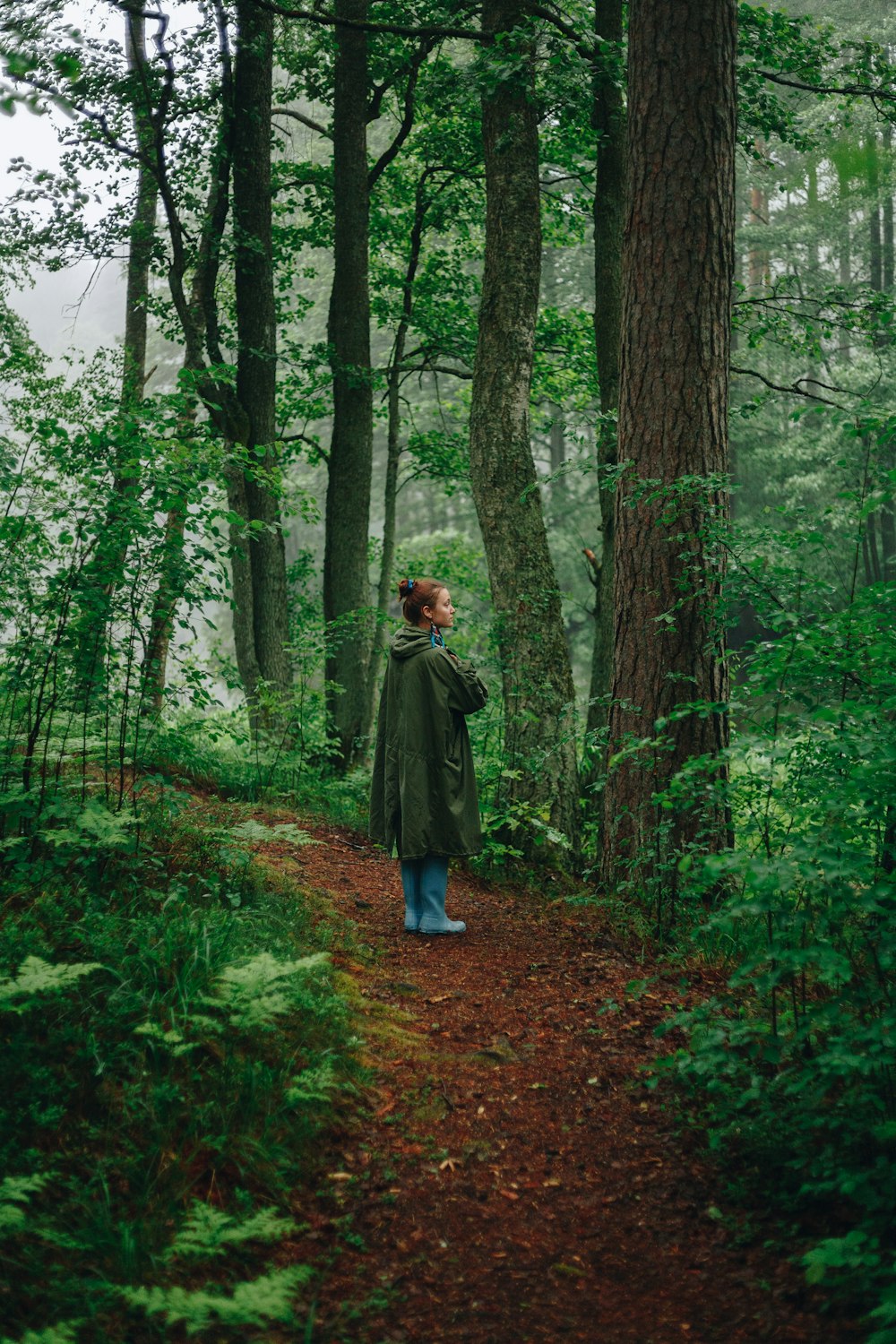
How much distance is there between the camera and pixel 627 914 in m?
5.78

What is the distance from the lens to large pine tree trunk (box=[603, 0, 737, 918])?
19.1 ft

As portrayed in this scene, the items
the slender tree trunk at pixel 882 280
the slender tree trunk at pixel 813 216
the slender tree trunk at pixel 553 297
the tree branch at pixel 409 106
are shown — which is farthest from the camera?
the slender tree trunk at pixel 553 297

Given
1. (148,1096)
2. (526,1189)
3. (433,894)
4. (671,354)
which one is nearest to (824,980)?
(526,1189)

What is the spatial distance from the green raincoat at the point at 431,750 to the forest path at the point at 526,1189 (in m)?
0.87

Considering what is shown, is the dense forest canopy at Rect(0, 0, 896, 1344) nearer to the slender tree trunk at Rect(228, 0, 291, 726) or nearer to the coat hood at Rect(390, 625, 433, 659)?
the slender tree trunk at Rect(228, 0, 291, 726)

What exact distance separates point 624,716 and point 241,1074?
3.37 m

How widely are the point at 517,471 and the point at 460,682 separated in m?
3.11

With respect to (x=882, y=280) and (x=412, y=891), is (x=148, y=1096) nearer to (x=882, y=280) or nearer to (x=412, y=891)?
(x=412, y=891)

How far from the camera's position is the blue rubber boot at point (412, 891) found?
6.09 m

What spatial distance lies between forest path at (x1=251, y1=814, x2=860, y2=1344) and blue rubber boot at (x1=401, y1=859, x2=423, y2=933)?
0.67m

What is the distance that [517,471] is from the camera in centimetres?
852

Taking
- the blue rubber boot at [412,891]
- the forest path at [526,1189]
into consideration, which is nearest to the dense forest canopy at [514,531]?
the forest path at [526,1189]

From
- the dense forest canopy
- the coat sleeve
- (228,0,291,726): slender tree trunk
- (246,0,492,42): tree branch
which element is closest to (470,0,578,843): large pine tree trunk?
the dense forest canopy

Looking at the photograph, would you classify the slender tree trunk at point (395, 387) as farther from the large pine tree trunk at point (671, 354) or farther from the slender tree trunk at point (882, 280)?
the slender tree trunk at point (882, 280)
